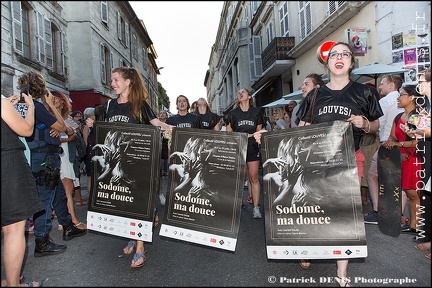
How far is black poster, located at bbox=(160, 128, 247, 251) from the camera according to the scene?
2.62 meters

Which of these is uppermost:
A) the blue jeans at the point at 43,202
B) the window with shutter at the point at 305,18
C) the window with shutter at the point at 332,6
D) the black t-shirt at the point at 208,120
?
the window with shutter at the point at 305,18

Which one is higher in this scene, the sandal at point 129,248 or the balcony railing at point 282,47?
the balcony railing at point 282,47

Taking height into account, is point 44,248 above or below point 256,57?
below

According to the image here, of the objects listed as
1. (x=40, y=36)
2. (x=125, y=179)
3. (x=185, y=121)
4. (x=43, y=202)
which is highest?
(x=40, y=36)

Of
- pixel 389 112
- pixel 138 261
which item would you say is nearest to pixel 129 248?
pixel 138 261

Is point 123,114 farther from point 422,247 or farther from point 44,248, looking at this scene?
point 422,247

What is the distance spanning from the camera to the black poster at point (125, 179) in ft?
9.27

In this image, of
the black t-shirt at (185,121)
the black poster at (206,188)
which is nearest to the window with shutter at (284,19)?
the black t-shirt at (185,121)

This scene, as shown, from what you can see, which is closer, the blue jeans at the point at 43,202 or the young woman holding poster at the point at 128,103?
the young woman holding poster at the point at 128,103

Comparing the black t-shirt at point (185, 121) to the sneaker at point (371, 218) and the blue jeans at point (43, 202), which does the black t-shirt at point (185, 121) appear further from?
the sneaker at point (371, 218)

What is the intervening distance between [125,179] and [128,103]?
32.9 inches

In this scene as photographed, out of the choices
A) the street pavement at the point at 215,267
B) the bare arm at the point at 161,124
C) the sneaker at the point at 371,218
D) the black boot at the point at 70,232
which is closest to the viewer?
the street pavement at the point at 215,267

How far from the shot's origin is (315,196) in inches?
93.5

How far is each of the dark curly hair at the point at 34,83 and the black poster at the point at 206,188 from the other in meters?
1.72
